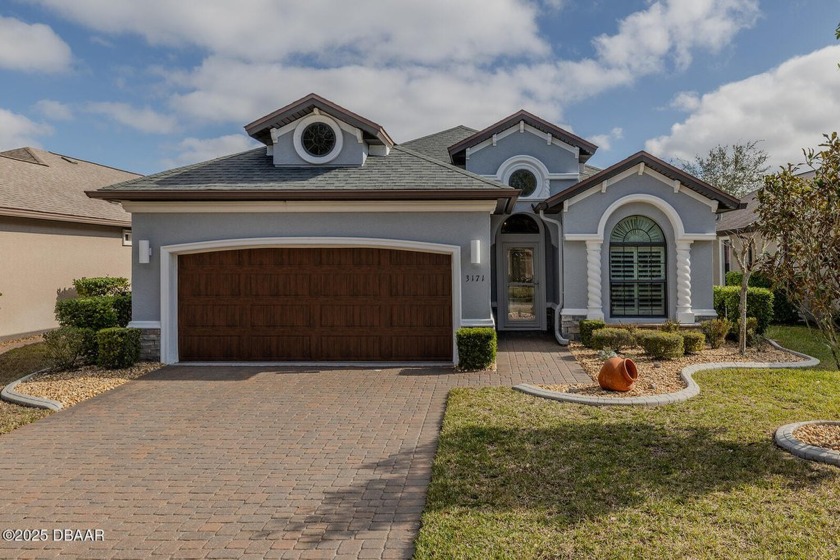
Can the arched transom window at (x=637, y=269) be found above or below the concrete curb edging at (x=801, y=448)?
above

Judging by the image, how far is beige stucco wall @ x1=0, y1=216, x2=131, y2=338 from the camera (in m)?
14.6

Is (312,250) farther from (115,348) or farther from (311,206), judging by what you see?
(115,348)

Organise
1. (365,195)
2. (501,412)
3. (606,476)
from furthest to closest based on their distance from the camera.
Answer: (365,195), (501,412), (606,476)

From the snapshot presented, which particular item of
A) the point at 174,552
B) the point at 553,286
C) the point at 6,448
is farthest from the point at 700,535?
the point at 553,286

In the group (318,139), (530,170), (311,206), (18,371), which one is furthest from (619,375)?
(18,371)

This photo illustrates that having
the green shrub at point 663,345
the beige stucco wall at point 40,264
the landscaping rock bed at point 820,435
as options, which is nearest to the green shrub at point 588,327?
the green shrub at point 663,345

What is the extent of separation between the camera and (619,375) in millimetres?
8164

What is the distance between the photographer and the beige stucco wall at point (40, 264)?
1459 centimetres

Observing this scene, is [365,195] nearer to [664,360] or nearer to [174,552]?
[664,360]

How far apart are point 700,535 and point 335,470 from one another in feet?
10.9

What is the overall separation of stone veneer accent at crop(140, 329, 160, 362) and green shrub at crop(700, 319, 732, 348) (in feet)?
39.6

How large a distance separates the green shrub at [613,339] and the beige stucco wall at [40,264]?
1544cm

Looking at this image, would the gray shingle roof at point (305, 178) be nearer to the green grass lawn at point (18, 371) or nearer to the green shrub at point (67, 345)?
the green shrub at point (67, 345)

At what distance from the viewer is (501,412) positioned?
7.32m
